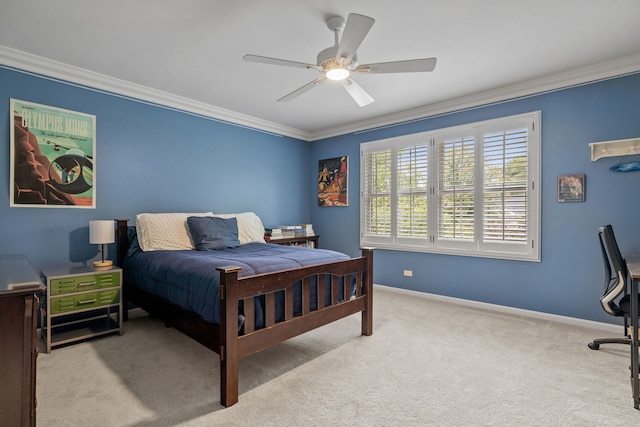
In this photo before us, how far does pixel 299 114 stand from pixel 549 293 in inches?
147

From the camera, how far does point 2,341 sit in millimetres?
1175

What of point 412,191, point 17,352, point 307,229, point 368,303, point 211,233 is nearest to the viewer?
point 17,352

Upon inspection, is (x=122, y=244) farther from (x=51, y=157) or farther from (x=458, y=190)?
(x=458, y=190)

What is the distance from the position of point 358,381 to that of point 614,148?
3172 mm

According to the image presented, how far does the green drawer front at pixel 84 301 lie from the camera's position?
259 cm

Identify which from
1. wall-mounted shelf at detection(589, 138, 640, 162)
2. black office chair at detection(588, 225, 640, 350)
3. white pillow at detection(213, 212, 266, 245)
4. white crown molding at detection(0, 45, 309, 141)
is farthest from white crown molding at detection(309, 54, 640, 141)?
white pillow at detection(213, 212, 266, 245)

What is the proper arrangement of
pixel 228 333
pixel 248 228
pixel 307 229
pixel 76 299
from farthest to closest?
1. pixel 307 229
2. pixel 248 228
3. pixel 76 299
4. pixel 228 333

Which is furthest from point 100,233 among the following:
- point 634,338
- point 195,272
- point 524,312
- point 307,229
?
point 524,312

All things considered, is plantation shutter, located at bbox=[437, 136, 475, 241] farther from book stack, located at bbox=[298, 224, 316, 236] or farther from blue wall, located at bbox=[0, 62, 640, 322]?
book stack, located at bbox=[298, 224, 316, 236]

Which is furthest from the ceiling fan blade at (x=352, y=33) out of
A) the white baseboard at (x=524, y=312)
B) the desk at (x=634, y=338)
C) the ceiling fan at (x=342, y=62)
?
the white baseboard at (x=524, y=312)

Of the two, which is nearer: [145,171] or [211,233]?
[211,233]

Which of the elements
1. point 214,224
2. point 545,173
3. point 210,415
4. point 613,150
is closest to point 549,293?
point 545,173

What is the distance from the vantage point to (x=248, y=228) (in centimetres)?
403

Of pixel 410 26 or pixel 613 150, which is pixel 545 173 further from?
pixel 410 26
